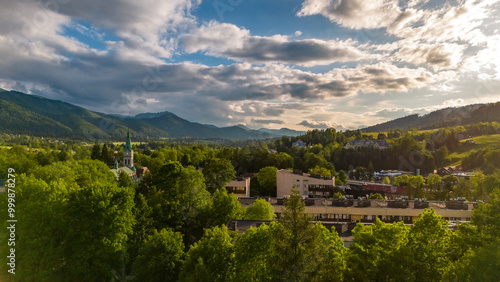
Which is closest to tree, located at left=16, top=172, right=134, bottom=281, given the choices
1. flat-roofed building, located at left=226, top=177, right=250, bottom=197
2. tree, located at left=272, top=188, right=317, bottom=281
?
tree, located at left=272, top=188, right=317, bottom=281

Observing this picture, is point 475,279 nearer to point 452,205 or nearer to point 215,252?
point 215,252

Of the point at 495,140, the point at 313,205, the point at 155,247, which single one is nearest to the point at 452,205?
the point at 313,205

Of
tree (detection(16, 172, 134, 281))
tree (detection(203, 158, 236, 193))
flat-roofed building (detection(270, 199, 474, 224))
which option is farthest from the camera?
tree (detection(203, 158, 236, 193))

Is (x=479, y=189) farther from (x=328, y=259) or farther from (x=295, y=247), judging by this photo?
(x=295, y=247)

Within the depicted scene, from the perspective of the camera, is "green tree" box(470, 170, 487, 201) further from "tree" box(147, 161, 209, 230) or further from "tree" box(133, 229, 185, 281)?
"tree" box(133, 229, 185, 281)

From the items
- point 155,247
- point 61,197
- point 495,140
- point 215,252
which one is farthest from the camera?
point 495,140

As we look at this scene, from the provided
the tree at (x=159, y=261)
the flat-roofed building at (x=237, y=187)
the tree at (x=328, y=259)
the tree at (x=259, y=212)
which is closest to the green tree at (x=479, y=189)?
the flat-roofed building at (x=237, y=187)
